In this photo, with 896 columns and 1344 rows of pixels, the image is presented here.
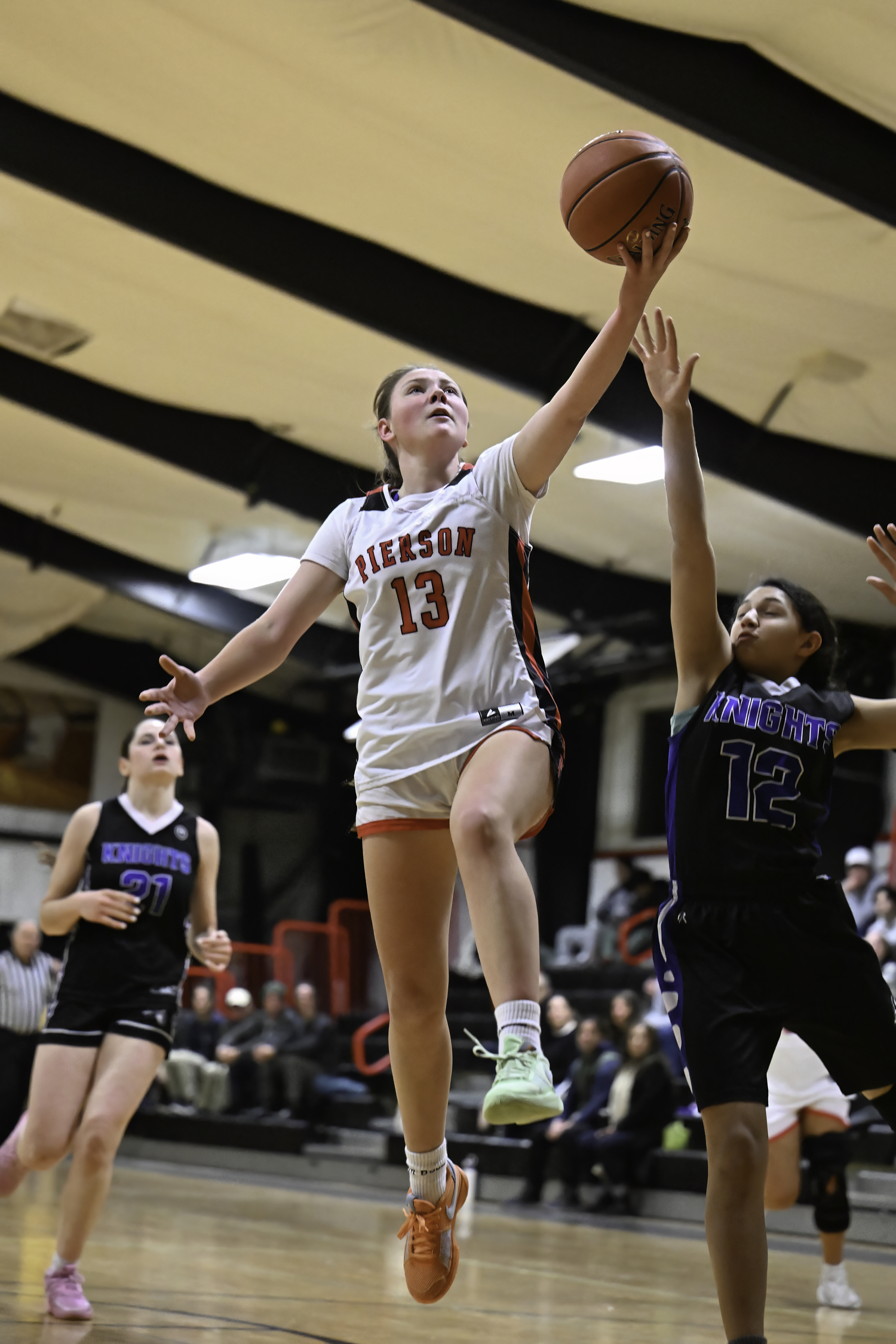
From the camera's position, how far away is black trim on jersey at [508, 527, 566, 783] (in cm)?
331

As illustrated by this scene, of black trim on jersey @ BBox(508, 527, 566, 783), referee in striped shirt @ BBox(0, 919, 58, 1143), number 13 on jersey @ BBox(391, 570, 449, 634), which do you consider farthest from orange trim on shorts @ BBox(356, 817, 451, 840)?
referee in striped shirt @ BBox(0, 919, 58, 1143)

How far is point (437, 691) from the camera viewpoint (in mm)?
3213

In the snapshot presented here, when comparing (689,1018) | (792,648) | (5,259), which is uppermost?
(5,259)

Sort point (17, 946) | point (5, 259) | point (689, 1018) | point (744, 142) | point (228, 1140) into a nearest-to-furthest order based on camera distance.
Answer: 1. point (689, 1018)
2. point (744, 142)
3. point (5, 259)
4. point (17, 946)
5. point (228, 1140)

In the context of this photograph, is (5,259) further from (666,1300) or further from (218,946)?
(666,1300)

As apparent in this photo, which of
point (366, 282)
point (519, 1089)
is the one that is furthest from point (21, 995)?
point (519, 1089)

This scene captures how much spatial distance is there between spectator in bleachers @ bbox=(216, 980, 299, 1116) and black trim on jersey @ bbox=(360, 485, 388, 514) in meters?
12.4

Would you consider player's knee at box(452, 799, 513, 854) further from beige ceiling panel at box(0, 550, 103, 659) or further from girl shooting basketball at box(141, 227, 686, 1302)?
beige ceiling panel at box(0, 550, 103, 659)

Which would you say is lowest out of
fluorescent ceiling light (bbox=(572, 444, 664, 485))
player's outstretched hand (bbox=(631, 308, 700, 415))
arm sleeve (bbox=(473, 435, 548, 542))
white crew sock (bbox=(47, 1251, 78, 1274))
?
white crew sock (bbox=(47, 1251, 78, 1274))

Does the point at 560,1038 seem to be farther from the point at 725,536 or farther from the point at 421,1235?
the point at 421,1235

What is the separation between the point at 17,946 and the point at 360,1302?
286 inches

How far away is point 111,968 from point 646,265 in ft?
10.4

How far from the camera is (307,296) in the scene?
9461mm

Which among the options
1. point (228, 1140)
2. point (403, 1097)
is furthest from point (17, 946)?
point (403, 1097)
